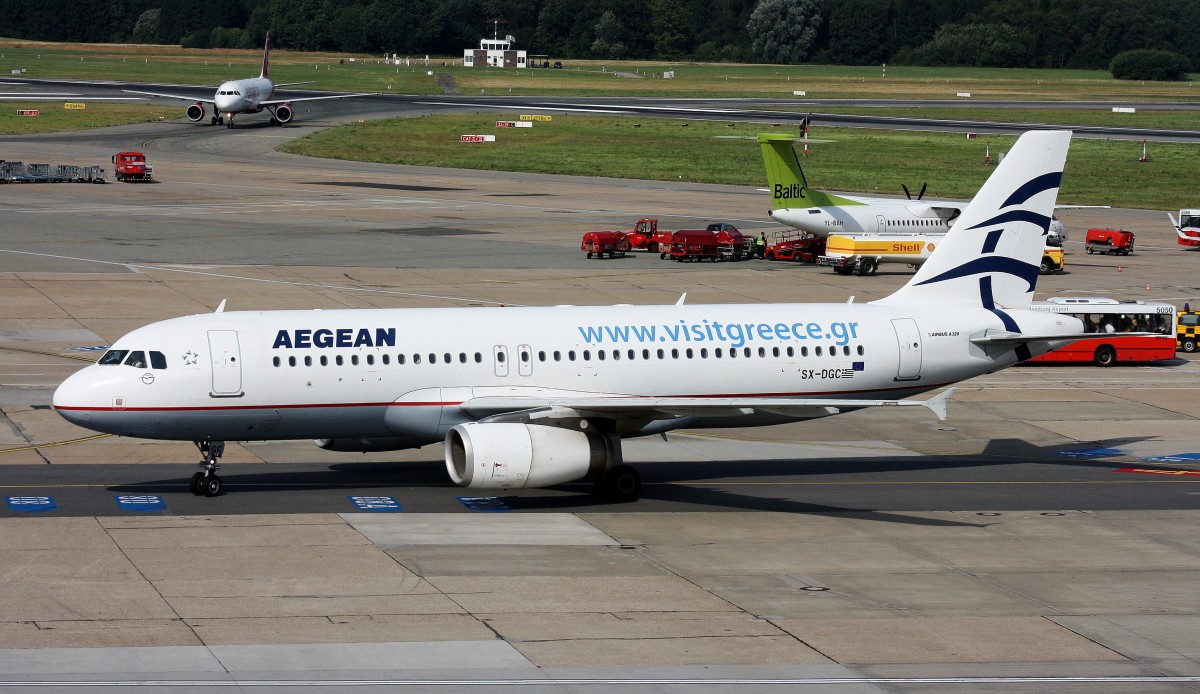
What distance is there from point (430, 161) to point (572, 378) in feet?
337

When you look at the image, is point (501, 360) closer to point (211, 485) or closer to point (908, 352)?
point (211, 485)

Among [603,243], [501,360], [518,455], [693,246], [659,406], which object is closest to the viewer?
[518,455]

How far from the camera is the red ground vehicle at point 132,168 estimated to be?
375 ft

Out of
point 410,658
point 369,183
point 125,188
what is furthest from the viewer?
point 369,183

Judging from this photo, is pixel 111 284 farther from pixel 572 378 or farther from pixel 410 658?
pixel 410 658

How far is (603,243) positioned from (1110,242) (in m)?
30.2

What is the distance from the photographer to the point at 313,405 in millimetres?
34156

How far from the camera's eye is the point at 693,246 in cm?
8138

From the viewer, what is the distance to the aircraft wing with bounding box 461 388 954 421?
33.2m

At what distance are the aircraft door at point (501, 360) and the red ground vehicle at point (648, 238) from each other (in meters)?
48.9

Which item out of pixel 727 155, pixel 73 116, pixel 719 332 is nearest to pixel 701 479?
pixel 719 332

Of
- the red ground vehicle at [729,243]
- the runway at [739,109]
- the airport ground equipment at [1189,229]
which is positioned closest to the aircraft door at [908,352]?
the red ground vehicle at [729,243]

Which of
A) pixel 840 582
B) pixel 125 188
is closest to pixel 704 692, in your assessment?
pixel 840 582

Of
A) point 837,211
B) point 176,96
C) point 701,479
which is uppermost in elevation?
point 176,96
